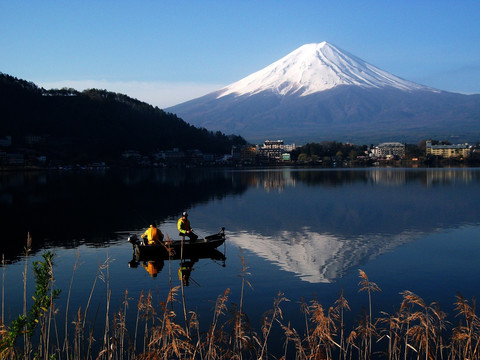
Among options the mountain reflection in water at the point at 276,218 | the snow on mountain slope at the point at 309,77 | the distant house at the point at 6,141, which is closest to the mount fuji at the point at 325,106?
the snow on mountain slope at the point at 309,77

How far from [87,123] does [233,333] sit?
71371 millimetres

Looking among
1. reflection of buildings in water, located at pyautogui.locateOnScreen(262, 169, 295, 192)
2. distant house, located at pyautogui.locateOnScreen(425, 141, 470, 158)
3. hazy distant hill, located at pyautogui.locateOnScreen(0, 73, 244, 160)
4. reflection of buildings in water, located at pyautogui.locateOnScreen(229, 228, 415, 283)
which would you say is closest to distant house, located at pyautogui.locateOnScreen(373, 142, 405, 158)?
distant house, located at pyautogui.locateOnScreen(425, 141, 470, 158)

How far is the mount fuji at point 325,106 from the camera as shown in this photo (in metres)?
150

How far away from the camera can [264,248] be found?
38.0ft

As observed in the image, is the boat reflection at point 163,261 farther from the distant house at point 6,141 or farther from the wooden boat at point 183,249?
the distant house at point 6,141

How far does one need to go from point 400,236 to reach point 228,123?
5819 inches

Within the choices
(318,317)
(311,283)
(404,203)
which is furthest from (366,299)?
(404,203)

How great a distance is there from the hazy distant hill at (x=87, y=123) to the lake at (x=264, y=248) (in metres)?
46.2

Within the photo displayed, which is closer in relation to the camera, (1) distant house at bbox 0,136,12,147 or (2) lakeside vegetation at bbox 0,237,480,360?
(2) lakeside vegetation at bbox 0,237,480,360

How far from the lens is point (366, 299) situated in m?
7.35

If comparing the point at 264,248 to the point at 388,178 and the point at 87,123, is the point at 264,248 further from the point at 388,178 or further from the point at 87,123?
the point at 87,123

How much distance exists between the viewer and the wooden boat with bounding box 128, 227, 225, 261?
9.95 meters

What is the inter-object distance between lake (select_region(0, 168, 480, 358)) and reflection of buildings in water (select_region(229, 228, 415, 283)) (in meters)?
0.02

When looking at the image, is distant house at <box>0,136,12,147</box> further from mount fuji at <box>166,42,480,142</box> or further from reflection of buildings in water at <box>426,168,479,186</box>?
mount fuji at <box>166,42,480,142</box>
